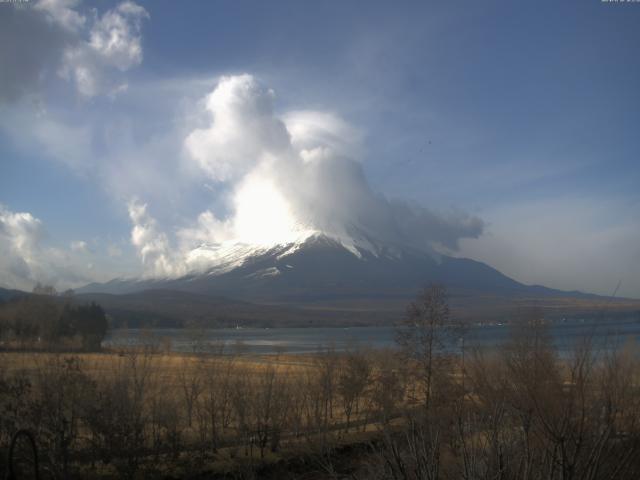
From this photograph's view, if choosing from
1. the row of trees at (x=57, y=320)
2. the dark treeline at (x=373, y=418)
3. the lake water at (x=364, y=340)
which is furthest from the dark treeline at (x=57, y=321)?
the dark treeline at (x=373, y=418)

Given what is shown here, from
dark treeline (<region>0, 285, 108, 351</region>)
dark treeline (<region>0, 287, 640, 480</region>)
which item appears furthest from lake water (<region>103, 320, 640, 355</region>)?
dark treeline (<region>0, 285, 108, 351</region>)

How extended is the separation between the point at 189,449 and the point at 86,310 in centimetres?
6560

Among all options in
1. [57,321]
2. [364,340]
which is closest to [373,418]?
[57,321]

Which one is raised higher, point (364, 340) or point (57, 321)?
point (57, 321)

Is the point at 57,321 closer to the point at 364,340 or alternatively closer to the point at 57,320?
the point at 57,320

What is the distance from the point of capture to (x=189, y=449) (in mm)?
22797

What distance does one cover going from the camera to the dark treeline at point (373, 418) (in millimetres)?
7020

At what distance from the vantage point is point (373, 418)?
106 ft

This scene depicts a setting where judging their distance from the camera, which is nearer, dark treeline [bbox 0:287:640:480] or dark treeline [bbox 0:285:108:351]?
dark treeline [bbox 0:287:640:480]

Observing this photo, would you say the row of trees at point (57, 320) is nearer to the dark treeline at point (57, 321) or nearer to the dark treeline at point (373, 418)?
the dark treeline at point (57, 321)

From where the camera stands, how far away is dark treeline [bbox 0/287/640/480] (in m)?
7.02

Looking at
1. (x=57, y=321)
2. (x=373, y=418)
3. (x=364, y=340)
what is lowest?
(x=364, y=340)

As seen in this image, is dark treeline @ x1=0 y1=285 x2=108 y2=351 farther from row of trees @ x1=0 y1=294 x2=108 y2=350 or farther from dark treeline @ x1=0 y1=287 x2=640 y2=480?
dark treeline @ x1=0 y1=287 x2=640 y2=480

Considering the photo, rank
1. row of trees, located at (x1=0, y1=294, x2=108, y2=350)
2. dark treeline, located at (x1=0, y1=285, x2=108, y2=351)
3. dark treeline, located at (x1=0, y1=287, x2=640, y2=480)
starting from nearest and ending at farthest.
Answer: dark treeline, located at (x1=0, y1=287, x2=640, y2=480) < dark treeline, located at (x1=0, y1=285, x2=108, y2=351) < row of trees, located at (x1=0, y1=294, x2=108, y2=350)
